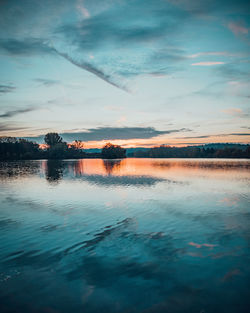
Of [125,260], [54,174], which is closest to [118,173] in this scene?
[54,174]

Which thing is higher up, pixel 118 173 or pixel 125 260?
pixel 125 260

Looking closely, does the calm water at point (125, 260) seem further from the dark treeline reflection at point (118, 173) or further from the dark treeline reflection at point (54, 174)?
the dark treeline reflection at point (54, 174)

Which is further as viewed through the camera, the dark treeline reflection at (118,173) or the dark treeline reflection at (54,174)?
the dark treeline reflection at (54,174)

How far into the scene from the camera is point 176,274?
916 centimetres

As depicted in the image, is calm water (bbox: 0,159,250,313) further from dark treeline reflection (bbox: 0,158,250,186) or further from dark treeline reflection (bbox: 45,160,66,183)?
dark treeline reflection (bbox: 45,160,66,183)

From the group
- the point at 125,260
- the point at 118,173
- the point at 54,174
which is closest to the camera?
the point at 125,260

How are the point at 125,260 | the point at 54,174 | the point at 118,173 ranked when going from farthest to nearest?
the point at 118,173 → the point at 54,174 → the point at 125,260

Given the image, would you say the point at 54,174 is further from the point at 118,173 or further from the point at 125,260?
the point at 125,260

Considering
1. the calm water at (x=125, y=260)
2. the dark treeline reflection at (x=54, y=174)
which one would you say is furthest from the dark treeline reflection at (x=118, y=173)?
the calm water at (x=125, y=260)

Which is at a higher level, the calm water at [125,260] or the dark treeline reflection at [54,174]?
the dark treeline reflection at [54,174]

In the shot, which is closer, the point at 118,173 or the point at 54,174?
the point at 54,174

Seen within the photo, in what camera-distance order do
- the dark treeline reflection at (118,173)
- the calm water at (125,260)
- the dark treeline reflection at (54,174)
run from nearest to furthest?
the calm water at (125,260) < the dark treeline reflection at (118,173) < the dark treeline reflection at (54,174)

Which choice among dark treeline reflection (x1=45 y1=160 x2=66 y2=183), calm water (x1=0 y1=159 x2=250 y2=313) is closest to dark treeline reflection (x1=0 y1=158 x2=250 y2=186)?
dark treeline reflection (x1=45 y1=160 x2=66 y2=183)

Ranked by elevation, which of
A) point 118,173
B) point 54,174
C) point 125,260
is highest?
point 54,174
